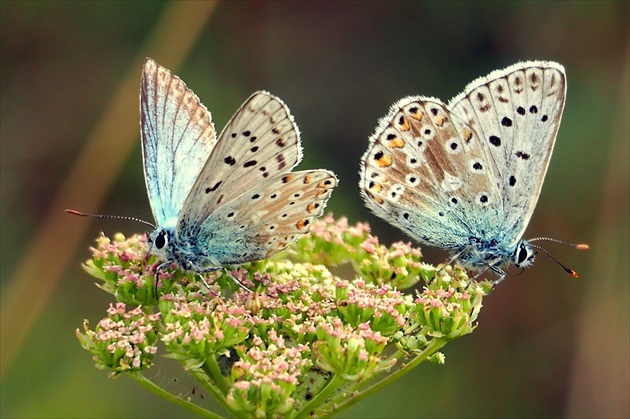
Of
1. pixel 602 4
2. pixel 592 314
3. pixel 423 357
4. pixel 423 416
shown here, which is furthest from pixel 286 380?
pixel 602 4

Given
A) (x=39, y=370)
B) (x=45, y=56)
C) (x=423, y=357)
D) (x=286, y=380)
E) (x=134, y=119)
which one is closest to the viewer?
(x=286, y=380)

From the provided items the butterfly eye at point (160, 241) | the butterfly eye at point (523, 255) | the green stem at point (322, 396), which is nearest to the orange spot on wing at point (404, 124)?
the butterfly eye at point (523, 255)

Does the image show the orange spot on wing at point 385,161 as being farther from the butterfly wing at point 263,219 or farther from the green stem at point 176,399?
the green stem at point 176,399

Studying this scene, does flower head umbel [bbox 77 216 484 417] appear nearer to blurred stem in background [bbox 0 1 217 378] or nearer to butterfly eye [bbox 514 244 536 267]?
butterfly eye [bbox 514 244 536 267]

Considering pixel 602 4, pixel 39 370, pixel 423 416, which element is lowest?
pixel 39 370

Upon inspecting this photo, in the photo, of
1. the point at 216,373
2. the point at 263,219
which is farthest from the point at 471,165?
the point at 216,373

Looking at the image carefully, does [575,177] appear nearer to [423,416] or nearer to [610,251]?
[610,251]

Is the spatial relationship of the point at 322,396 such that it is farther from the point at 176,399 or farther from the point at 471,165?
the point at 471,165
